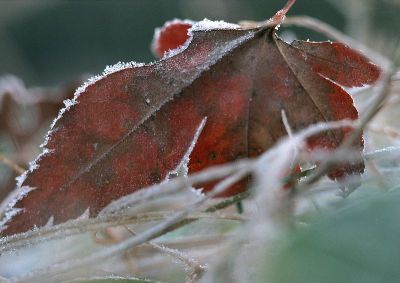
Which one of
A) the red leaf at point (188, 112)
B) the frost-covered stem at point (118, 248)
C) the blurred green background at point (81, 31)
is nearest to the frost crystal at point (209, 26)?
the red leaf at point (188, 112)

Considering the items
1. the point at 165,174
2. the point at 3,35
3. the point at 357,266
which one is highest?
the point at 3,35

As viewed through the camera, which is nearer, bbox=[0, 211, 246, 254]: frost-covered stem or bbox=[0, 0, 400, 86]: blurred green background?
bbox=[0, 211, 246, 254]: frost-covered stem

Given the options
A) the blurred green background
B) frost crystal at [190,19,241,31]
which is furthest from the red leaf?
the blurred green background

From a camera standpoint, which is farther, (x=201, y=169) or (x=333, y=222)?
(x=201, y=169)

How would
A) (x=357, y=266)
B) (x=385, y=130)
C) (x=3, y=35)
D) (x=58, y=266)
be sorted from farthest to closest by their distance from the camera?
(x=3, y=35)
(x=385, y=130)
(x=58, y=266)
(x=357, y=266)

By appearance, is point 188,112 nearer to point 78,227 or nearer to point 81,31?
point 78,227

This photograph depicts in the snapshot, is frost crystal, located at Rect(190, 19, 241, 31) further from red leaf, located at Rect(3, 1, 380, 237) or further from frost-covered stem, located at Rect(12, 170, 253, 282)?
frost-covered stem, located at Rect(12, 170, 253, 282)

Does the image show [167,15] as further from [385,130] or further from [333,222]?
[333,222]

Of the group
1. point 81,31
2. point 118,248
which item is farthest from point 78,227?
point 81,31

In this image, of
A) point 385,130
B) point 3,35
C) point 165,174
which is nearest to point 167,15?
point 3,35
